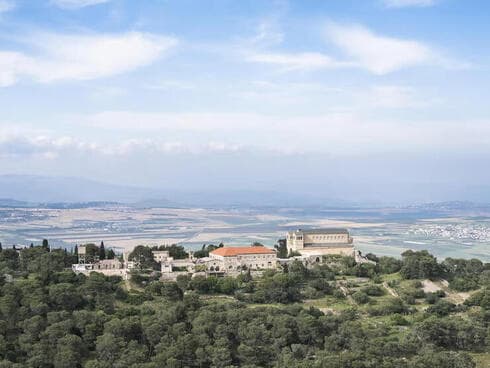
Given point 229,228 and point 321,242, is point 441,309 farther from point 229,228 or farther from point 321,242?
point 229,228

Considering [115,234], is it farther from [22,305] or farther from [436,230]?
[22,305]

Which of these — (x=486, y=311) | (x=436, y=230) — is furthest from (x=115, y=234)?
(x=486, y=311)

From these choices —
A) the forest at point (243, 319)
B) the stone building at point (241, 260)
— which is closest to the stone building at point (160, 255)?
the stone building at point (241, 260)

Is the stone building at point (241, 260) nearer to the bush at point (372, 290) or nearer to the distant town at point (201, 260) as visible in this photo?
the distant town at point (201, 260)

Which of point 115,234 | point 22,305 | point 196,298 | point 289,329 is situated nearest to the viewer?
point 289,329

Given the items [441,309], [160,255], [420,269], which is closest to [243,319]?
[441,309]

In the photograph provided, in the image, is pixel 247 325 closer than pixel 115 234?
Yes

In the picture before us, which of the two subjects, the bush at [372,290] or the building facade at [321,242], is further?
the building facade at [321,242]

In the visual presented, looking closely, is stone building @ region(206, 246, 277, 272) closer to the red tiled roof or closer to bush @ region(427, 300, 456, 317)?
the red tiled roof
